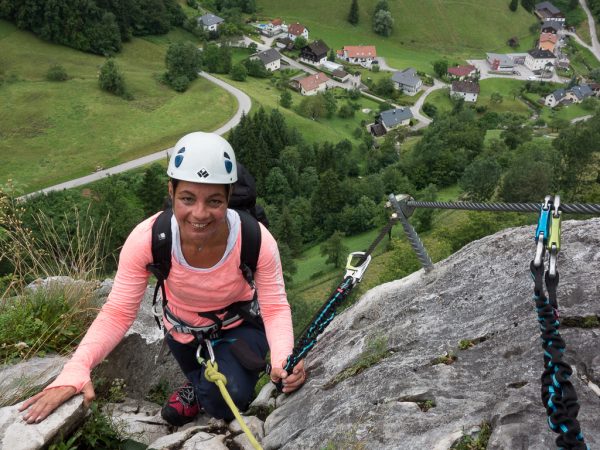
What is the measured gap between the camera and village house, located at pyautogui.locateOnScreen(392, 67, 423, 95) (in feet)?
324

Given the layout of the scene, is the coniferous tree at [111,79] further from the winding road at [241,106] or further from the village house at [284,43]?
the village house at [284,43]

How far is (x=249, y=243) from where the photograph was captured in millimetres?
4637

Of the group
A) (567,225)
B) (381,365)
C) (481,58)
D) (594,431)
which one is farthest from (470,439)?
(481,58)

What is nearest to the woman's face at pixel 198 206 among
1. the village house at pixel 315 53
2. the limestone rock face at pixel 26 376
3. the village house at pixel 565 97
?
the limestone rock face at pixel 26 376

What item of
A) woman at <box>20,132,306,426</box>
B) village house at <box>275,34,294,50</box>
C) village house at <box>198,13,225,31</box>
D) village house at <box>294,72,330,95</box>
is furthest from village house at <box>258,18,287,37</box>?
woman at <box>20,132,306,426</box>

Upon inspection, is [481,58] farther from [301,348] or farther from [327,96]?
[301,348]

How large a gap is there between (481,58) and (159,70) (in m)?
75.7

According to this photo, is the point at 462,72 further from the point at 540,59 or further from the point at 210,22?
the point at 210,22

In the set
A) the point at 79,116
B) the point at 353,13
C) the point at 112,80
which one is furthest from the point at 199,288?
the point at 353,13

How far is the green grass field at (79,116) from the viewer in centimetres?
5600

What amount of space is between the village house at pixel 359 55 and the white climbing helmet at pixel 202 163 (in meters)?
113

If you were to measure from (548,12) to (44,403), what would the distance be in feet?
530

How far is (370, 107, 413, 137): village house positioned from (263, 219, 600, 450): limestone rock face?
81.7m

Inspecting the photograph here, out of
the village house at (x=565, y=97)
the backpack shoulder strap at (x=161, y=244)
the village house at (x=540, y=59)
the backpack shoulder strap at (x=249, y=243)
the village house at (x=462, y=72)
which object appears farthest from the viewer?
the village house at (x=540, y=59)
